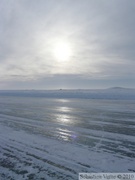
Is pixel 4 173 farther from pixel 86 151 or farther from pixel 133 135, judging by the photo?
pixel 133 135

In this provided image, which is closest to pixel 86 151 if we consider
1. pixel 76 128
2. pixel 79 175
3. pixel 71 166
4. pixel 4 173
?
pixel 71 166

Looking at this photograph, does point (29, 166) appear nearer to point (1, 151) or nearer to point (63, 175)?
point (63, 175)

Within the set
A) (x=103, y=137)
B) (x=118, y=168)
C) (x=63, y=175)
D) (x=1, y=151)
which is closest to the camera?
(x=63, y=175)

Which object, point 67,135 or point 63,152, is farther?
point 67,135

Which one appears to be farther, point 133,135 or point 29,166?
point 133,135

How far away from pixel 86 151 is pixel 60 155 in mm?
887

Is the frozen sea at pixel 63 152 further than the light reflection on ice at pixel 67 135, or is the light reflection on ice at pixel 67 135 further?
the light reflection on ice at pixel 67 135

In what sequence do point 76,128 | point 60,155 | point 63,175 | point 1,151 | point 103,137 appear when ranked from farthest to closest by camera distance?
1. point 76,128
2. point 103,137
3. point 1,151
4. point 60,155
5. point 63,175

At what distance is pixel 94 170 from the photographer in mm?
4629

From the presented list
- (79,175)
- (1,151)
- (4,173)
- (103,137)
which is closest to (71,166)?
(79,175)

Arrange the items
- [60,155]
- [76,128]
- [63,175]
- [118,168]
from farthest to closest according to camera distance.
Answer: [76,128] < [60,155] < [118,168] < [63,175]

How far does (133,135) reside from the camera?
789 centimetres

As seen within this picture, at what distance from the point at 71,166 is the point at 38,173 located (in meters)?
0.86

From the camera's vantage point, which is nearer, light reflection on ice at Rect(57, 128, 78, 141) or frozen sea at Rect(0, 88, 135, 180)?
frozen sea at Rect(0, 88, 135, 180)
